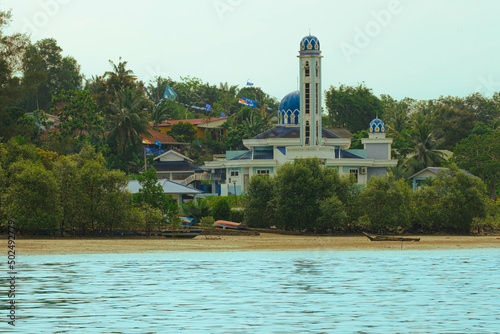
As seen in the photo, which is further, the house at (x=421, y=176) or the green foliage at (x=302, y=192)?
the house at (x=421, y=176)

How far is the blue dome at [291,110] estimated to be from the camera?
86375 millimetres

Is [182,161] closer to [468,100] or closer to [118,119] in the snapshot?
[118,119]

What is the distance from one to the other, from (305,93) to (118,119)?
2805cm

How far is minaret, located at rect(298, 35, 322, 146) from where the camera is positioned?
238 ft

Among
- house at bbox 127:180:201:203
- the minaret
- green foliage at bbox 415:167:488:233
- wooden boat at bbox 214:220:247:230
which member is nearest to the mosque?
the minaret

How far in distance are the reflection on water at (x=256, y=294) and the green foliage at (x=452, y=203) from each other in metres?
15.0

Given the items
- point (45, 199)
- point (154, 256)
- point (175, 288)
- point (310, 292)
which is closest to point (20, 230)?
point (45, 199)

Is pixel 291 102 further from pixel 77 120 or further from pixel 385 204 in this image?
pixel 385 204

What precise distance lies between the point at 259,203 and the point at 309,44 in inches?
872

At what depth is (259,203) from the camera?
57719 mm

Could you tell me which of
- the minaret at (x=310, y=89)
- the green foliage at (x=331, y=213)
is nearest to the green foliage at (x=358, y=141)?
the minaret at (x=310, y=89)

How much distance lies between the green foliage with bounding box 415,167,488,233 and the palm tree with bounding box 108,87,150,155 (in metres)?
43.2

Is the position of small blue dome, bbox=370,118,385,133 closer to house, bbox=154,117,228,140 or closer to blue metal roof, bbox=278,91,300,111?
blue metal roof, bbox=278,91,300,111

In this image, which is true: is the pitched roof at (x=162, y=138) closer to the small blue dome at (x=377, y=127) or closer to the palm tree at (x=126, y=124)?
the palm tree at (x=126, y=124)
